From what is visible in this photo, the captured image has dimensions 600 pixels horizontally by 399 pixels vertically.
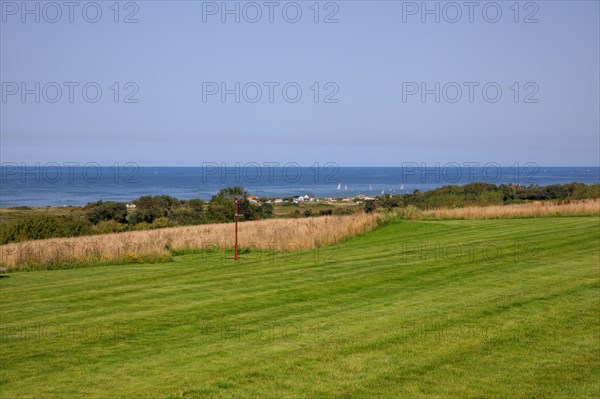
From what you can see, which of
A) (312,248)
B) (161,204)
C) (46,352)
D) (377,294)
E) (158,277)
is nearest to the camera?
(46,352)

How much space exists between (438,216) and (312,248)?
944 cm

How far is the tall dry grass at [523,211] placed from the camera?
97.7ft

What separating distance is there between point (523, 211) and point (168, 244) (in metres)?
16.4

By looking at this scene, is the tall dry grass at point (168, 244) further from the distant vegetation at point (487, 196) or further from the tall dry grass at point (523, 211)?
the distant vegetation at point (487, 196)

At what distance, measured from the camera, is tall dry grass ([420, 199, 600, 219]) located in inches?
1172

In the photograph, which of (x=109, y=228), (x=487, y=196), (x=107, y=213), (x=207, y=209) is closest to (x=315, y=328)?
(x=109, y=228)

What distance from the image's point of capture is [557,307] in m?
12.1

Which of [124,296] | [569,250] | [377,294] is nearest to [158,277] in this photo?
[124,296]

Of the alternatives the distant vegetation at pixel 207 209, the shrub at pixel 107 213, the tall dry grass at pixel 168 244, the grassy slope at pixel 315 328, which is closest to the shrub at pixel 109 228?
the distant vegetation at pixel 207 209

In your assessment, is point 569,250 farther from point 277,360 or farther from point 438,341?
point 277,360

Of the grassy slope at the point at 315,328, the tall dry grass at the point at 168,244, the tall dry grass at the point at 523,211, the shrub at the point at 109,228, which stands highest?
the tall dry grass at the point at 523,211

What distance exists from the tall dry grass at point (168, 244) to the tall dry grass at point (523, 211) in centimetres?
431

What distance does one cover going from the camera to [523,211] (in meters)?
30.4

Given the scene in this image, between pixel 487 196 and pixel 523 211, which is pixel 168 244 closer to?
pixel 523 211
